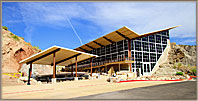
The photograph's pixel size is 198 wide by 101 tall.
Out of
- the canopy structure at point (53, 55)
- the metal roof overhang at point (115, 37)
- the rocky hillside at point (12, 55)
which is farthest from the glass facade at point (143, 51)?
the rocky hillside at point (12, 55)

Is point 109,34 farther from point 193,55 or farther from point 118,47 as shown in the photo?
point 193,55

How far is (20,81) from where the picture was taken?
703 inches

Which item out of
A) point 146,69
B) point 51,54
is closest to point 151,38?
point 146,69

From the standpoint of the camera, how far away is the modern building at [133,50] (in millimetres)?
29922

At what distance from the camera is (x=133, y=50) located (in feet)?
99.7

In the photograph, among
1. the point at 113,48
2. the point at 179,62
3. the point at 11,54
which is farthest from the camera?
the point at 11,54

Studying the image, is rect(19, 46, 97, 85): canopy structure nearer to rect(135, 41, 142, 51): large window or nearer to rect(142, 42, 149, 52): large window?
rect(135, 41, 142, 51): large window

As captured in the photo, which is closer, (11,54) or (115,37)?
(115,37)

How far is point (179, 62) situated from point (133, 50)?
41.5 feet

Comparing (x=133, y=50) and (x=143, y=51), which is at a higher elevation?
(x=133, y=50)

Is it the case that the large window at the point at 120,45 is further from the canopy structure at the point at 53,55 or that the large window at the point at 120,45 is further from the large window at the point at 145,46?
the canopy structure at the point at 53,55

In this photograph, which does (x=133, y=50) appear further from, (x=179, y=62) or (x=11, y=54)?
(x=11, y=54)

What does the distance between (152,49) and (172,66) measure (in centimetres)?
580

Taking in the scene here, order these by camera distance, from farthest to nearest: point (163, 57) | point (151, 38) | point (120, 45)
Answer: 1. point (163, 57)
2. point (151, 38)
3. point (120, 45)
